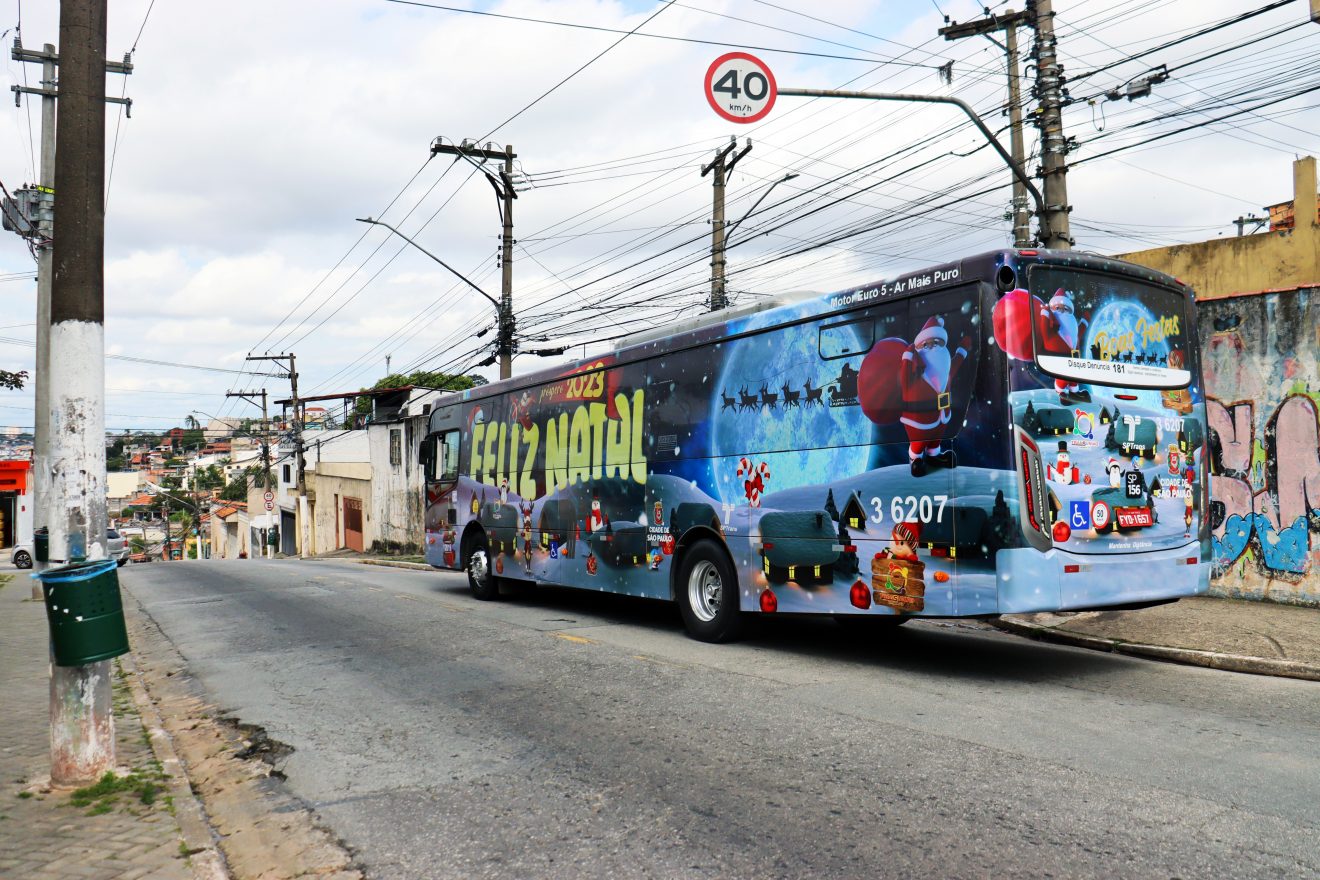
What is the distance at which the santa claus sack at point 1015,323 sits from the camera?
7.40m

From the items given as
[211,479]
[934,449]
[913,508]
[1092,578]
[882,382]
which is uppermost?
[211,479]

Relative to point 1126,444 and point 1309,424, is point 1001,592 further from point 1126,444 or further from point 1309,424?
point 1309,424

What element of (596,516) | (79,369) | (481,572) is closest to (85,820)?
(79,369)

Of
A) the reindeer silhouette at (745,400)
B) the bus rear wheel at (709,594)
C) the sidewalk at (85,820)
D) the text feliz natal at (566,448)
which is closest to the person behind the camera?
the sidewalk at (85,820)

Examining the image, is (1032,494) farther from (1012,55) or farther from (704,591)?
(1012,55)

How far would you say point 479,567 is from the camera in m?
15.4

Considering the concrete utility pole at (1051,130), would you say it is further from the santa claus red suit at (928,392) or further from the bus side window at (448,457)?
the bus side window at (448,457)

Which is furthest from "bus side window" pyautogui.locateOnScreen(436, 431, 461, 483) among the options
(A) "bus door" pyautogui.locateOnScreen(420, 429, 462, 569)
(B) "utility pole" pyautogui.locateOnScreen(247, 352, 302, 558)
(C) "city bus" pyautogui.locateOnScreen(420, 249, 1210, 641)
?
(B) "utility pole" pyautogui.locateOnScreen(247, 352, 302, 558)

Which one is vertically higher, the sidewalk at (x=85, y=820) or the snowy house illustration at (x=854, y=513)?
the snowy house illustration at (x=854, y=513)

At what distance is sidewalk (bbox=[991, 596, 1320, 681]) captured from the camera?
8.41 meters

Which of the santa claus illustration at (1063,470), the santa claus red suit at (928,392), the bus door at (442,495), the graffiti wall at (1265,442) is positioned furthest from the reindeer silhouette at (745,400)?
the bus door at (442,495)

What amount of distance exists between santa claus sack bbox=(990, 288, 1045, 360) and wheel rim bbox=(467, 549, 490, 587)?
31.4 feet

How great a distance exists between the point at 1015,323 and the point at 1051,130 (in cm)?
635

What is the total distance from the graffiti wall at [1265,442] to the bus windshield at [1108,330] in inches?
149
